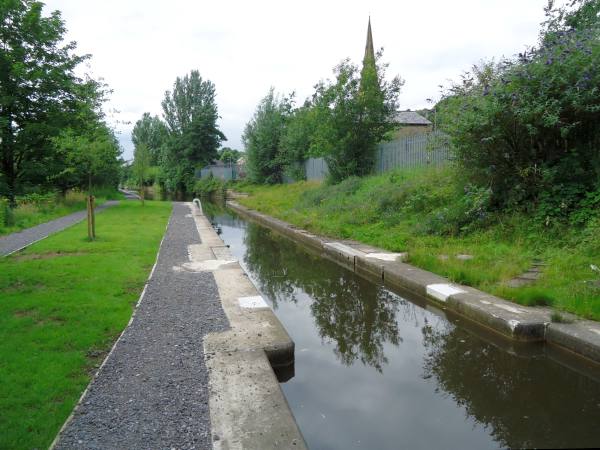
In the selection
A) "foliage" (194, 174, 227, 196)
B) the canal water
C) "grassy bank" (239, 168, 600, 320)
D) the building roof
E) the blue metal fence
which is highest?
the building roof

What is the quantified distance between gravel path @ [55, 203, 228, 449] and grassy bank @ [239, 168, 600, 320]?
3.94 meters

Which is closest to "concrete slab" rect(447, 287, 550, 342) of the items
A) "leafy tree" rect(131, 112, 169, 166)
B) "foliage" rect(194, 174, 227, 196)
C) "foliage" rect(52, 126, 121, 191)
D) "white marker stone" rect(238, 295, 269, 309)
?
"white marker stone" rect(238, 295, 269, 309)

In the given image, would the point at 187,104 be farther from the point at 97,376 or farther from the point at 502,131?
the point at 97,376

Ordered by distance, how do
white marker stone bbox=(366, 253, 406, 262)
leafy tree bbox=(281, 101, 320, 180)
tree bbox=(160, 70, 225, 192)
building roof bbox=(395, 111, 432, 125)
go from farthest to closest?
1. tree bbox=(160, 70, 225, 192)
2. building roof bbox=(395, 111, 432, 125)
3. leafy tree bbox=(281, 101, 320, 180)
4. white marker stone bbox=(366, 253, 406, 262)

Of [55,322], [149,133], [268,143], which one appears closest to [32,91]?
[55,322]

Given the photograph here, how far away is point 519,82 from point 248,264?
22.0ft

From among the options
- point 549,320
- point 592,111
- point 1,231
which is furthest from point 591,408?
point 1,231

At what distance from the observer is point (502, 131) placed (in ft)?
27.5

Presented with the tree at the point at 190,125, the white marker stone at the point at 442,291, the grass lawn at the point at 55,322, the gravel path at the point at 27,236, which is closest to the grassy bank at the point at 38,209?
the gravel path at the point at 27,236

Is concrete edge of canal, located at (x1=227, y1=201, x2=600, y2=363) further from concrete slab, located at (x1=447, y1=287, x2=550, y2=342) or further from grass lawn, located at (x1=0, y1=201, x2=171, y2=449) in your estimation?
grass lawn, located at (x1=0, y1=201, x2=171, y2=449)

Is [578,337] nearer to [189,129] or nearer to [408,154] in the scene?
[408,154]

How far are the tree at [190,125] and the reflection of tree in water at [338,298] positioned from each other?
139 feet

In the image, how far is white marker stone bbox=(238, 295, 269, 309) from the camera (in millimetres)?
5363

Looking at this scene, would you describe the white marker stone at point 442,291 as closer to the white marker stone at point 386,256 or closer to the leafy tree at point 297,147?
the white marker stone at point 386,256
